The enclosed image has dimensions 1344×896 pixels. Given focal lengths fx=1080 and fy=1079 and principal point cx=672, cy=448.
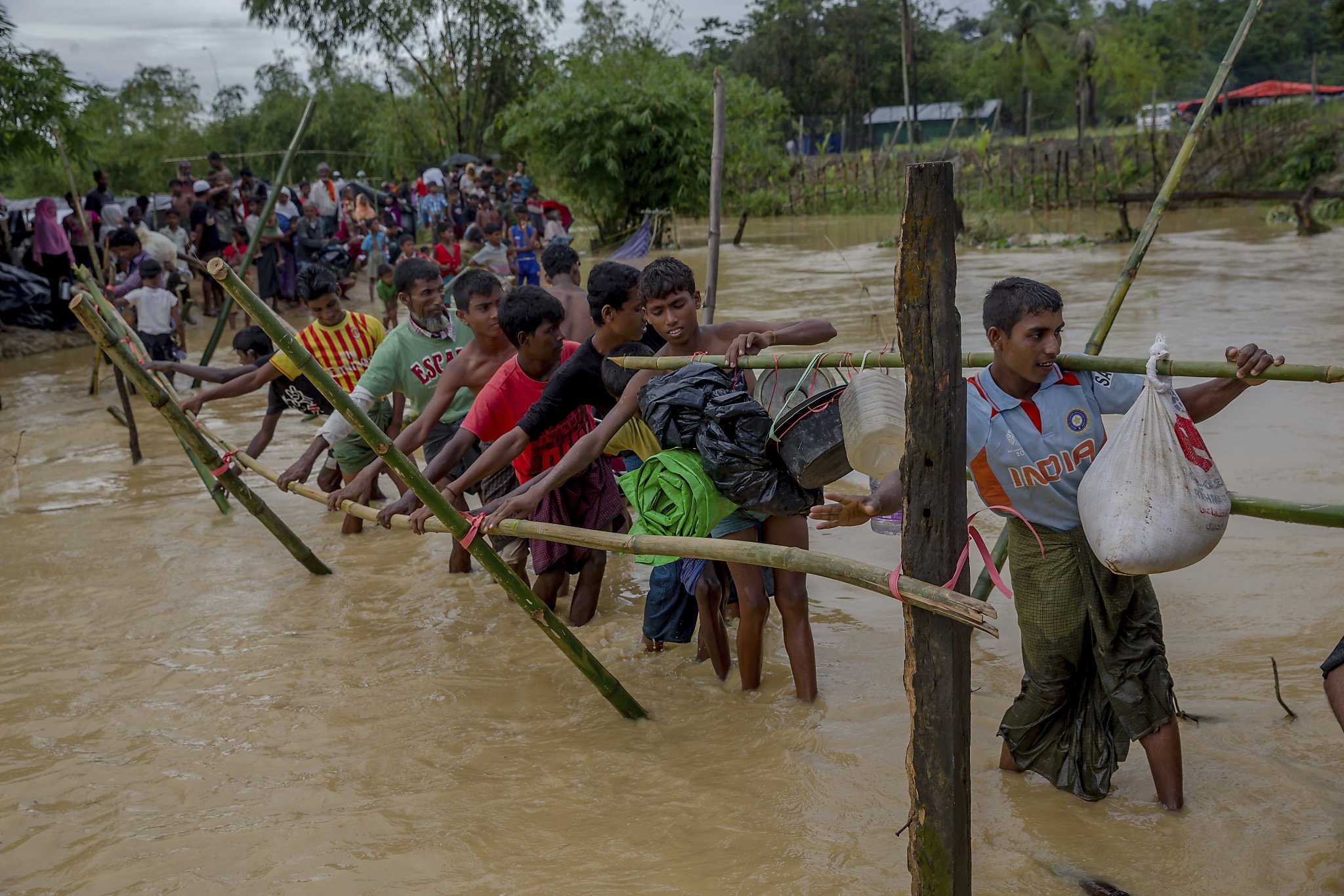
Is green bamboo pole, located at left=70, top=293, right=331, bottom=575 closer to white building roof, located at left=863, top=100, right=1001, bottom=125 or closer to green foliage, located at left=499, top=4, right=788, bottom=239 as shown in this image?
green foliage, located at left=499, top=4, right=788, bottom=239

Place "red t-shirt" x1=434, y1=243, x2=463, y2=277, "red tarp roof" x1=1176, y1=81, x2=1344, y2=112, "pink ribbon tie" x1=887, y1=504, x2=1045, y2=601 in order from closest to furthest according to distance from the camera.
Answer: "pink ribbon tie" x1=887, y1=504, x2=1045, y2=601, "red t-shirt" x1=434, y1=243, x2=463, y2=277, "red tarp roof" x1=1176, y1=81, x2=1344, y2=112

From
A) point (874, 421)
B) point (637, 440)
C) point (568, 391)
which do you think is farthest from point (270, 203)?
point (874, 421)

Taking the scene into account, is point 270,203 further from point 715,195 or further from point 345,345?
point 715,195

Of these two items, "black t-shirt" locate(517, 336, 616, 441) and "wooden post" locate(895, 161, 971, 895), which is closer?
"wooden post" locate(895, 161, 971, 895)

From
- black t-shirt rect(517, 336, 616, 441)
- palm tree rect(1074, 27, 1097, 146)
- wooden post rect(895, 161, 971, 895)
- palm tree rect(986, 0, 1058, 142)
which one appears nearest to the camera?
wooden post rect(895, 161, 971, 895)

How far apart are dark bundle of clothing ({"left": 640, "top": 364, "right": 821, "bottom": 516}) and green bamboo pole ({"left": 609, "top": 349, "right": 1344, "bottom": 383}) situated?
0.08 meters

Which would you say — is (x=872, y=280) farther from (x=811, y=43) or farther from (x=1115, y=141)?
(x=811, y=43)

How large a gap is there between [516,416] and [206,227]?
10.6 meters

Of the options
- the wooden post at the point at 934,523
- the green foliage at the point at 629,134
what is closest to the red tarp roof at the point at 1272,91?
the green foliage at the point at 629,134

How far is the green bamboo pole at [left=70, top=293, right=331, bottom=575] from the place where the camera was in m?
4.52

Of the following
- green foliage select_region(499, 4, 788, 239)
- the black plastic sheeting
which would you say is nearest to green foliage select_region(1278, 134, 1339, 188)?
green foliage select_region(499, 4, 788, 239)

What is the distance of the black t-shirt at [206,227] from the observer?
13.0 m

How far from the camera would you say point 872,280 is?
14.8 meters

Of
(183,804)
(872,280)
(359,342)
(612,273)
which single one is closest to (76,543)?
(359,342)
